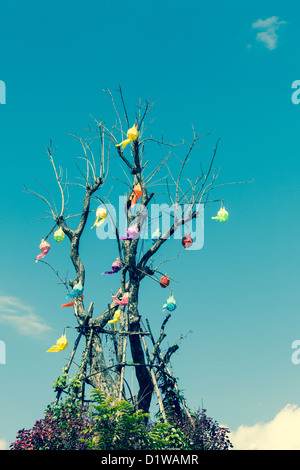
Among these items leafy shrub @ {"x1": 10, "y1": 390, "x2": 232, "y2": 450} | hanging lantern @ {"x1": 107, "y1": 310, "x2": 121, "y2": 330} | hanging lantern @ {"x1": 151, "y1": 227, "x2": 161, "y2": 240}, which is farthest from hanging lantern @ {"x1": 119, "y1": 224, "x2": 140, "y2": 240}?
leafy shrub @ {"x1": 10, "y1": 390, "x2": 232, "y2": 450}

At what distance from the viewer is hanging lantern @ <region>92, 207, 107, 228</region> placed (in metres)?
9.12

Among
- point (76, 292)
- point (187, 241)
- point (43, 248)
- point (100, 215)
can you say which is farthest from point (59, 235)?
point (187, 241)

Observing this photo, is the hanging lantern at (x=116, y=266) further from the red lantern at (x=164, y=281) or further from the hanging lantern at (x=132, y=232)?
the red lantern at (x=164, y=281)

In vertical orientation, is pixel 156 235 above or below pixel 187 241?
above


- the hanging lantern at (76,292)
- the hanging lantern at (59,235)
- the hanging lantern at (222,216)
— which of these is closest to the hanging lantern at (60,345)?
the hanging lantern at (76,292)

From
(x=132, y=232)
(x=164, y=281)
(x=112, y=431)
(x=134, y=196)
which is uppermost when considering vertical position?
(x=134, y=196)

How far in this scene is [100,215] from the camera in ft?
29.9

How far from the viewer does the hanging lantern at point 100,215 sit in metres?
9.12

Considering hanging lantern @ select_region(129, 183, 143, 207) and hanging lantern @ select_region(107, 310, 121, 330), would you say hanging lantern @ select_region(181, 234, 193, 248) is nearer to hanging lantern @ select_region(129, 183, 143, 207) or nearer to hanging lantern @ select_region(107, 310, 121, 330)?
hanging lantern @ select_region(129, 183, 143, 207)

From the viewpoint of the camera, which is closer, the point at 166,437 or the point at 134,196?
the point at 166,437

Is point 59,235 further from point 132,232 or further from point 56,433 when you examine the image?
point 56,433

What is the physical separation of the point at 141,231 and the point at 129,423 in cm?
346

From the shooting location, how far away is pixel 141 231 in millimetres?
9438
